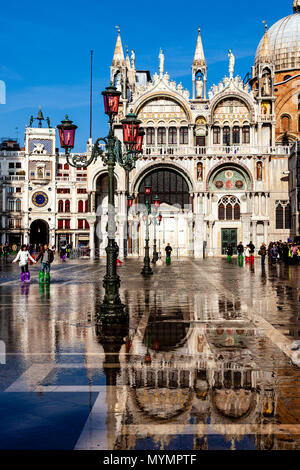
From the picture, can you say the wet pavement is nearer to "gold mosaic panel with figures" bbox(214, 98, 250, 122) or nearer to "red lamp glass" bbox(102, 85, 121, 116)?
"red lamp glass" bbox(102, 85, 121, 116)

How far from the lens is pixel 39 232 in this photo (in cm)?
7588

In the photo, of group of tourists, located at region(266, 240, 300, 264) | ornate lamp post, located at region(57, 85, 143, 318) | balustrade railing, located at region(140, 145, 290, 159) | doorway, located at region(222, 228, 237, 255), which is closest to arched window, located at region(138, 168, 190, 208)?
balustrade railing, located at region(140, 145, 290, 159)

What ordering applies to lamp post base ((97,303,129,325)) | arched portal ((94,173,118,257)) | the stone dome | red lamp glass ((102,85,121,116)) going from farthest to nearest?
the stone dome
arched portal ((94,173,118,257))
red lamp glass ((102,85,121,116))
lamp post base ((97,303,129,325))

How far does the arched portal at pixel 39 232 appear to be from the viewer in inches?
2950

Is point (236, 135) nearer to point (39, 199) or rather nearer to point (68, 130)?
point (39, 199)

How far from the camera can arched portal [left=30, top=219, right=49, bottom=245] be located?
7494 centimetres

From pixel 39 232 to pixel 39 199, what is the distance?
4.91m

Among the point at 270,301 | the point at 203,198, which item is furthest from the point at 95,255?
the point at 270,301

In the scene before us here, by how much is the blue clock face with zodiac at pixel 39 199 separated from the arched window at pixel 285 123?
3094 centimetres

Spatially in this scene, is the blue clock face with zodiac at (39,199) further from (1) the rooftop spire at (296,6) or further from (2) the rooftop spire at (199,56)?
(1) the rooftop spire at (296,6)

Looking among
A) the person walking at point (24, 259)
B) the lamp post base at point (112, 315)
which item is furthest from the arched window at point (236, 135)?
the lamp post base at point (112, 315)

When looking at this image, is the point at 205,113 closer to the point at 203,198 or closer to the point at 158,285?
the point at 203,198

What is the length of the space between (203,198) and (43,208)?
92.4 feet

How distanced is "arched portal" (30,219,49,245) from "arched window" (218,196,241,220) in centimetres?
2973
